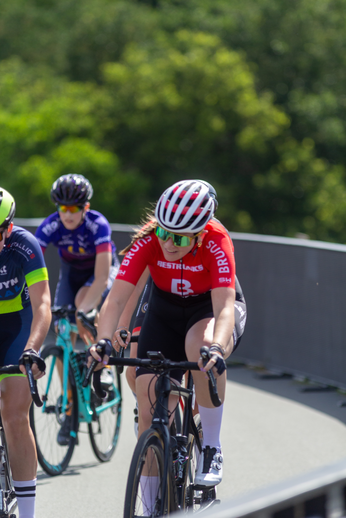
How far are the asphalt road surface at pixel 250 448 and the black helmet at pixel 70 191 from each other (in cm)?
205

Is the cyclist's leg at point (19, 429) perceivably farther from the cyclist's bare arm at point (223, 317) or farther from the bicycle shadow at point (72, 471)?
the bicycle shadow at point (72, 471)

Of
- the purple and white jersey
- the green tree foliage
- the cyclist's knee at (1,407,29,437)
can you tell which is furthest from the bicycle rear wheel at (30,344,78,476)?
the green tree foliage

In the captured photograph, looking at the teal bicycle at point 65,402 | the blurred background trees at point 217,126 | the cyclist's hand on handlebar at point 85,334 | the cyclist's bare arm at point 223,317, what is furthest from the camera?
the blurred background trees at point 217,126

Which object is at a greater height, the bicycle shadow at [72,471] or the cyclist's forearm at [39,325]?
the cyclist's forearm at [39,325]

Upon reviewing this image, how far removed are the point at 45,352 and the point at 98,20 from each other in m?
52.6

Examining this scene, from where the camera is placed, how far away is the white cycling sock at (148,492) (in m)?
3.35

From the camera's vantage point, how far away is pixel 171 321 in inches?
162

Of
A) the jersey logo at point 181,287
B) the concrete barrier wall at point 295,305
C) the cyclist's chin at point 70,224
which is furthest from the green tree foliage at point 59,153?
the jersey logo at point 181,287

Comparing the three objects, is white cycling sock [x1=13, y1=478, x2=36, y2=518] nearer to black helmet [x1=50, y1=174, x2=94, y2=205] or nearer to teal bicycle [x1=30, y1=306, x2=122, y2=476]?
teal bicycle [x1=30, y1=306, x2=122, y2=476]

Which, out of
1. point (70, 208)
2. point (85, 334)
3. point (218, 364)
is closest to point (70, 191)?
point (70, 208)

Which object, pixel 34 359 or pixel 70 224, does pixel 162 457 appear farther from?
pixel 70 224

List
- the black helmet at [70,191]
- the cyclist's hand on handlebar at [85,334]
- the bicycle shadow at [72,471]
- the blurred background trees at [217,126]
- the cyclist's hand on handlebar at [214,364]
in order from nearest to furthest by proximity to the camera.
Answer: the cyclist's hand on handlebar at [214,364]
the bicycle shadow at [72,471]
the black helmet at [70,191]
the cyclist's hand on handlebar at [85,334]
the blurred background trees at [217,126]

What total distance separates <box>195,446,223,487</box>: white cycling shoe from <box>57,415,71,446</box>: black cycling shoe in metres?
1.92

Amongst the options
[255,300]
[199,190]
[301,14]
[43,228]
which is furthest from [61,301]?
[301,14]
